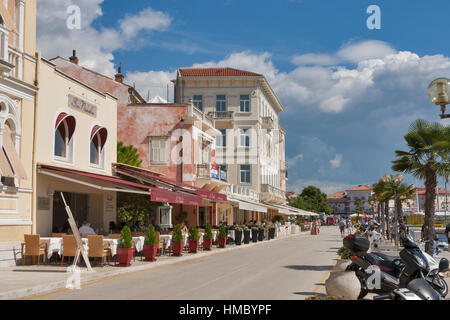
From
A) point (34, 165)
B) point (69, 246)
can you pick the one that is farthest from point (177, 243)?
point (34, 165)

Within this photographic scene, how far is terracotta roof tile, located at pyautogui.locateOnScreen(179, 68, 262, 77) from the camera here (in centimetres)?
5525

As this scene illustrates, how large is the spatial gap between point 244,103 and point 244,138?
352cm

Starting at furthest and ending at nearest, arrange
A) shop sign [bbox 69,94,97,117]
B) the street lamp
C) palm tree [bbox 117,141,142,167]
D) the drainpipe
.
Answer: palm tree [bbox 117,141,142,167], shop sign [bbox 69,94,97,117], the drainpipe, the street lamp

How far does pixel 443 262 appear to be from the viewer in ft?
31.7

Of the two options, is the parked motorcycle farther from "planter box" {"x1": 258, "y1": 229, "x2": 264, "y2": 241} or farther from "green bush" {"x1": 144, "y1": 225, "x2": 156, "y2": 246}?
"planter box" {"x1": 258, "y1": 229, "x2": 264, "y2": 241}

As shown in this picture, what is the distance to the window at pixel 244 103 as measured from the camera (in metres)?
55.8

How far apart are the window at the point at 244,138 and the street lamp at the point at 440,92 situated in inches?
1763

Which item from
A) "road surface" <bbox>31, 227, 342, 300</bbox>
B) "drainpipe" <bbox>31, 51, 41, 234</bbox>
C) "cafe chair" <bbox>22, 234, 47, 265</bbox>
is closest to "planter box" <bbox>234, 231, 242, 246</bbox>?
"road surface" <bbox>31, 227, 342, 300</bbox>

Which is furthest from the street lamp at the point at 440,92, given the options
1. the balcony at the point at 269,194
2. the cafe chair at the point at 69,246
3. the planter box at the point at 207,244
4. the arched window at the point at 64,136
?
the balcony at the point at 269,194

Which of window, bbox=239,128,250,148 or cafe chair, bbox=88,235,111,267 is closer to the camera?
cafe chair, bbox=88,235,111,267

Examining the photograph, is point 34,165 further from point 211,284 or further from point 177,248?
point 211,284

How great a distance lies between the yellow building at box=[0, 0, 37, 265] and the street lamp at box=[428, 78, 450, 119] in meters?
11.3
